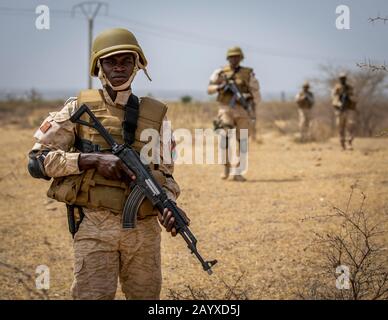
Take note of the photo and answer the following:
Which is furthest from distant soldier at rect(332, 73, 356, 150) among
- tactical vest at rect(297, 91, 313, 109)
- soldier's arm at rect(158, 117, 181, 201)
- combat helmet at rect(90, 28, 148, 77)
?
combat helmet at rect(90, 28, 148, 77)

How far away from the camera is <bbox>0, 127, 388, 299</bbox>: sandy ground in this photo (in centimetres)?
444

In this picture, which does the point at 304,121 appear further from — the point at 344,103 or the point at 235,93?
the point at 235,93

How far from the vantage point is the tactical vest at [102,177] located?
275 centimetres

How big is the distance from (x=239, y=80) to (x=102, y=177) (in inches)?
239

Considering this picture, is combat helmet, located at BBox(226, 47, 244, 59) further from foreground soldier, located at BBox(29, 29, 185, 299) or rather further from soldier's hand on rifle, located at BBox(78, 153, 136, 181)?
soldier's hand on rifle, located at BBox(78, 153, 136, 181)

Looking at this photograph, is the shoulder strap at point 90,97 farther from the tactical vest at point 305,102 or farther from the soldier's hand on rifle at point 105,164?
the tactical vest at point 305,102

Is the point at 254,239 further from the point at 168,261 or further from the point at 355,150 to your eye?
the point at 355,150

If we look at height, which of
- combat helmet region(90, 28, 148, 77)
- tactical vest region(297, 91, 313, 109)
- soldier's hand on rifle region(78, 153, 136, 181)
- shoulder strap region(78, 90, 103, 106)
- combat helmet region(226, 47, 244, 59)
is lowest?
soldier's hand on rifle region(78, 153, 136, 181)

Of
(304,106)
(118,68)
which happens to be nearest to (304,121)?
(304,106)

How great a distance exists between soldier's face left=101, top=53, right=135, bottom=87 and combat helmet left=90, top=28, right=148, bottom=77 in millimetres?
51

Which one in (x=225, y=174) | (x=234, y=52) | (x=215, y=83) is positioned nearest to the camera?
(x=234, y=52)

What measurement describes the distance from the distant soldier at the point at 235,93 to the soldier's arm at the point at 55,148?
587 cm

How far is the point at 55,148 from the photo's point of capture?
9.20ft
